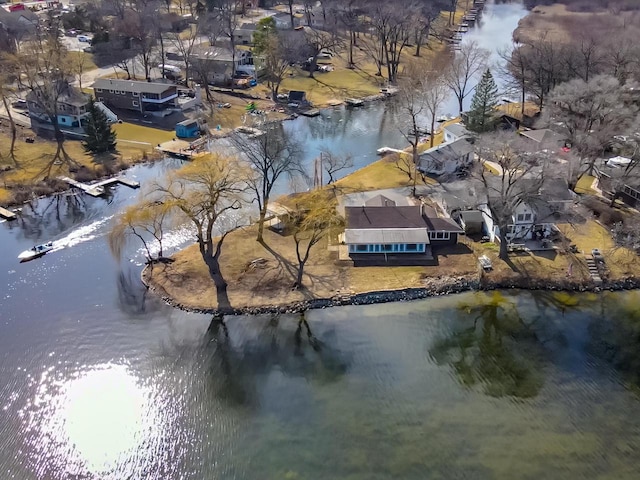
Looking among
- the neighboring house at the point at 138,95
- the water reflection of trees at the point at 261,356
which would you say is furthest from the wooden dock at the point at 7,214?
the neighboring house at the point at 138,95

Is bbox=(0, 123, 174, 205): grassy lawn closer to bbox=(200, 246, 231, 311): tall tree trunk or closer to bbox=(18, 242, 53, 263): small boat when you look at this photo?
bbox=(18, 242, 53, 263): small boat

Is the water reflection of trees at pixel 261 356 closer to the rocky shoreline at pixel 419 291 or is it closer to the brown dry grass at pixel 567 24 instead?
the rocky shoreline at pixel 419 291

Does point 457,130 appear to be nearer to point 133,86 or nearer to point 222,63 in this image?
point 222,63

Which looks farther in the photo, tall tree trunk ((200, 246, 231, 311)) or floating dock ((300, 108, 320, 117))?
floating dock ((300, 108, 320, 117))

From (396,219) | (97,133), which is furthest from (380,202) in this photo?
(97,133)

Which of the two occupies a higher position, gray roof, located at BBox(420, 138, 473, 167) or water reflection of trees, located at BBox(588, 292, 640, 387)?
gray roof, located at BBox(420, 138, 473, 167)

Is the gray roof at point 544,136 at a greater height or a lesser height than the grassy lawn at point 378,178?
greater

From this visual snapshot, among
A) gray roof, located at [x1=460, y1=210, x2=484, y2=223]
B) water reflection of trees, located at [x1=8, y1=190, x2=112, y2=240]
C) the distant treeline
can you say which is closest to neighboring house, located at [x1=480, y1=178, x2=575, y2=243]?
gray roof, located at [x1=460, y1=210, x2=484, y2=223]
